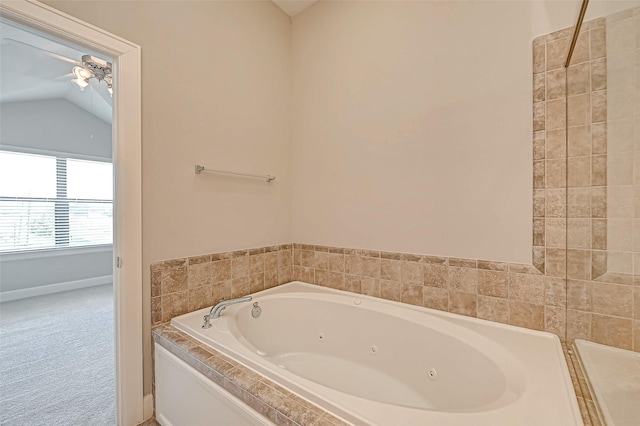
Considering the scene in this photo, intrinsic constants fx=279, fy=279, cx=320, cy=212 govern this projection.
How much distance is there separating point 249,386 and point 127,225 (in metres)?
1.02

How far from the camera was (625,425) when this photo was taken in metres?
0.80

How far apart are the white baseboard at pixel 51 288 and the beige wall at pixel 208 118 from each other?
13.0 ft

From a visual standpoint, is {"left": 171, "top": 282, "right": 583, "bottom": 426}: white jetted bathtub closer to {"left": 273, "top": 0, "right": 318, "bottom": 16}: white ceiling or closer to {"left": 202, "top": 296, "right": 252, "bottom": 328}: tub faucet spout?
{"left": 202, "top": 296, "right": 252, "bottom": 328}: tub faucet spout

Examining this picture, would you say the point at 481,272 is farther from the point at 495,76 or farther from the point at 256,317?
the point at 256,317

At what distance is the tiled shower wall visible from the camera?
1145mm

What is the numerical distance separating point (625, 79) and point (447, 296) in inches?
47.3

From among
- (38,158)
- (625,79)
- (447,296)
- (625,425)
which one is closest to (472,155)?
(625,79)

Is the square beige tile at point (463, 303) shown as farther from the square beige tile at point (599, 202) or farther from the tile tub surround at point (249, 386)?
the tile tub surround at point (249, 386)

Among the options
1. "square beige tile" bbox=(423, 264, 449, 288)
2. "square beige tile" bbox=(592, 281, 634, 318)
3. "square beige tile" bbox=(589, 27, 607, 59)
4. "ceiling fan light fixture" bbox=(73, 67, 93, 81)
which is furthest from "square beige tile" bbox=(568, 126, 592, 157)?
"ceiling fan light fixture" bbox=(73, 67, 93, 81)

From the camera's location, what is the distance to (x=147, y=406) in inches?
59.7

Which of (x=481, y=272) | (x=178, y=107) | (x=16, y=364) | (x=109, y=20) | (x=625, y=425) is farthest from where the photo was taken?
(x=16, y=364)

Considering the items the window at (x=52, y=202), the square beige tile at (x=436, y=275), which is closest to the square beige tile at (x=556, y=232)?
the square beige tile at (x=436, y=275)

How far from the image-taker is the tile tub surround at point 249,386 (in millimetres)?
864

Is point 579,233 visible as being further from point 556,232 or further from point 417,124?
point 417,124
